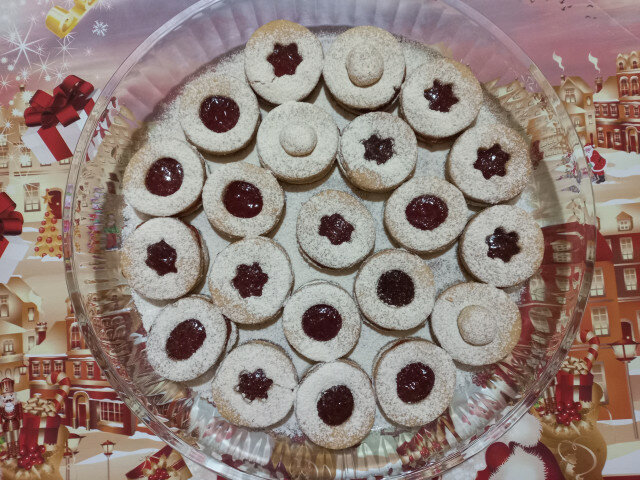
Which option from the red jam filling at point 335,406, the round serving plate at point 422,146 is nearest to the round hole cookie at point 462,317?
the round serving plate at point 422,146

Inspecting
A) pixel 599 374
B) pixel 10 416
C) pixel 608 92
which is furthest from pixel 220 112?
pixel 599 374

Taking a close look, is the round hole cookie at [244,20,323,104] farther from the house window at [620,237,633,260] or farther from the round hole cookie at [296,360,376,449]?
the house window at [620,237,633,260]

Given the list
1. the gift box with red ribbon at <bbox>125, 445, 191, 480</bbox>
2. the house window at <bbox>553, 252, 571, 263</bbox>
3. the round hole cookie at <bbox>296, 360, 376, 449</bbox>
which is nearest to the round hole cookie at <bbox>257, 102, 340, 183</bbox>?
the round hole cookie at <bbox>296, 360, 376, 449</bbox>

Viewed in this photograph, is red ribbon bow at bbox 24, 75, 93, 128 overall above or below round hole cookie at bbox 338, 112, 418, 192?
above

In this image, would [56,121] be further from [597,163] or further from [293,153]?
[597,163]

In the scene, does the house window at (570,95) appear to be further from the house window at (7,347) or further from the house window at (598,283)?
the house window at (7,347)

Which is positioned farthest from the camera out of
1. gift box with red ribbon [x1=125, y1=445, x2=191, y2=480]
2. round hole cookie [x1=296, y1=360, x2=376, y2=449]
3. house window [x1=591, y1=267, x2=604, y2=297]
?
house window [x1=591, y1=267, x2=604, y2=297]
